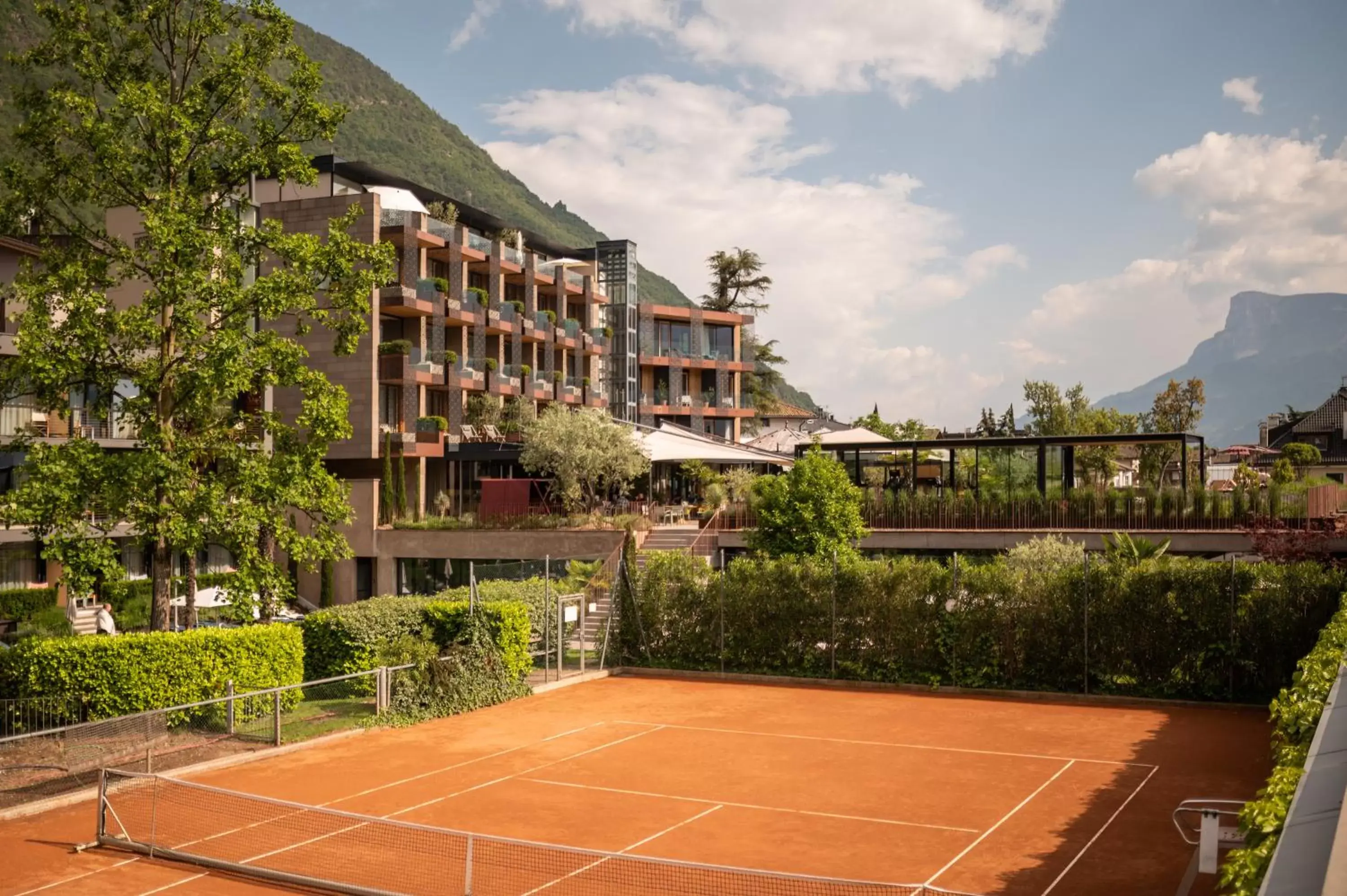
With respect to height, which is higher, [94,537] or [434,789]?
[94,537]

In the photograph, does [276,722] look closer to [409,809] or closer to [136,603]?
[409,809]

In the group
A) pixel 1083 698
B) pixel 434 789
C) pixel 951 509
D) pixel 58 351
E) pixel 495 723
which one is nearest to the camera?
pixel 434 789

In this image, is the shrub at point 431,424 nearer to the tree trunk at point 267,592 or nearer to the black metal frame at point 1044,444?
the black metal frame at point 1044,444

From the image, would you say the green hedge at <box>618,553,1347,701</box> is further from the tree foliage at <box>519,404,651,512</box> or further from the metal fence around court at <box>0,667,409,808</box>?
the tree foliage at <box>519,404,651,512</box>

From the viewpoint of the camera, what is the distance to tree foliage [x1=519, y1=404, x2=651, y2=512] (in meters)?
46.3

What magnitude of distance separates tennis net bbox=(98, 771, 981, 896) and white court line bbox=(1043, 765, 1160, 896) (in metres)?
2.08

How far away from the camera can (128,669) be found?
18.5m

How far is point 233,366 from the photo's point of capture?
20844mm

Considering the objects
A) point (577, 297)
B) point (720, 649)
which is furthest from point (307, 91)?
point (577, 297)

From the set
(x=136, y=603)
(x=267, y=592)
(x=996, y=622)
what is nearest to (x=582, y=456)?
(x=136, y=603)

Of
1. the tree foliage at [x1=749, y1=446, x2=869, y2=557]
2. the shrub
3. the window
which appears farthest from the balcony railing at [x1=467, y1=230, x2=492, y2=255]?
the tree foliage at [x1=749, y1=446, x2=869, y2=557]

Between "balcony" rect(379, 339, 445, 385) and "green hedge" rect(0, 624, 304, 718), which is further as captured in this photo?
"balcony" rect(379, 339, 445, 385)

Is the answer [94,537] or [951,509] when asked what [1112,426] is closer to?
[951,509]

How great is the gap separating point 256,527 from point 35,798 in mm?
6561
